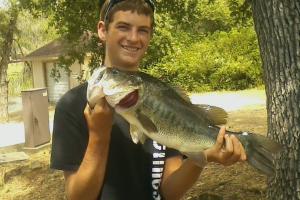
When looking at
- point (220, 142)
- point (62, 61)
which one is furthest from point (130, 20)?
point (62, 61)

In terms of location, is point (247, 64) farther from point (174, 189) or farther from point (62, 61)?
point (174, 189)

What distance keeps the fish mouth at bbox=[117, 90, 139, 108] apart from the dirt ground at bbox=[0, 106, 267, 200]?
4.22 m

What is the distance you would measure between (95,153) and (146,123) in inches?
11.5

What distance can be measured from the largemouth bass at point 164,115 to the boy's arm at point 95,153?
0.07 meters

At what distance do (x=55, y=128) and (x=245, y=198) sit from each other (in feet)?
13.6

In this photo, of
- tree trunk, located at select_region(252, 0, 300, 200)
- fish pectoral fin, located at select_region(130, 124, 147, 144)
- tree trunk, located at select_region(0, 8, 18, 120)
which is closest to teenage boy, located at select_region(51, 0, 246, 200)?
fish pectoral fin, located at select_region(130, 124, 147, 144)

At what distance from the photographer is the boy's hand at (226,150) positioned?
223cm

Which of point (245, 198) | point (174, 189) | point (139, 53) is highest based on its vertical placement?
point (139, 53)

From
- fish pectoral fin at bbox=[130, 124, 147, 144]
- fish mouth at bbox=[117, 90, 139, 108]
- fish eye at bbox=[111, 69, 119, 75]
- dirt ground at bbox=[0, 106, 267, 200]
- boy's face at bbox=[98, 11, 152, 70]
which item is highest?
boy's face at bbox=[98, 11, 152, 70]

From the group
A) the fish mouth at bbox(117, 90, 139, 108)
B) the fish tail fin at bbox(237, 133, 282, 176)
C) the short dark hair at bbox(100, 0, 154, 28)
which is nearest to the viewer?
the fish mouth at bbox(117, 90, 139, 108)

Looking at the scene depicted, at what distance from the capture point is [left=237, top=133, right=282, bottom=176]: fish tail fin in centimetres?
223

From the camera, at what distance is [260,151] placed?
2236 mm

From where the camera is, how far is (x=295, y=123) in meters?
4.70

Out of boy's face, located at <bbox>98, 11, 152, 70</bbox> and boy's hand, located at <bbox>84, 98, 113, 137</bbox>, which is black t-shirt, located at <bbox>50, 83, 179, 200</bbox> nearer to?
boy's hand, located at <bbox>84, 98, 113, 137</bbox>
